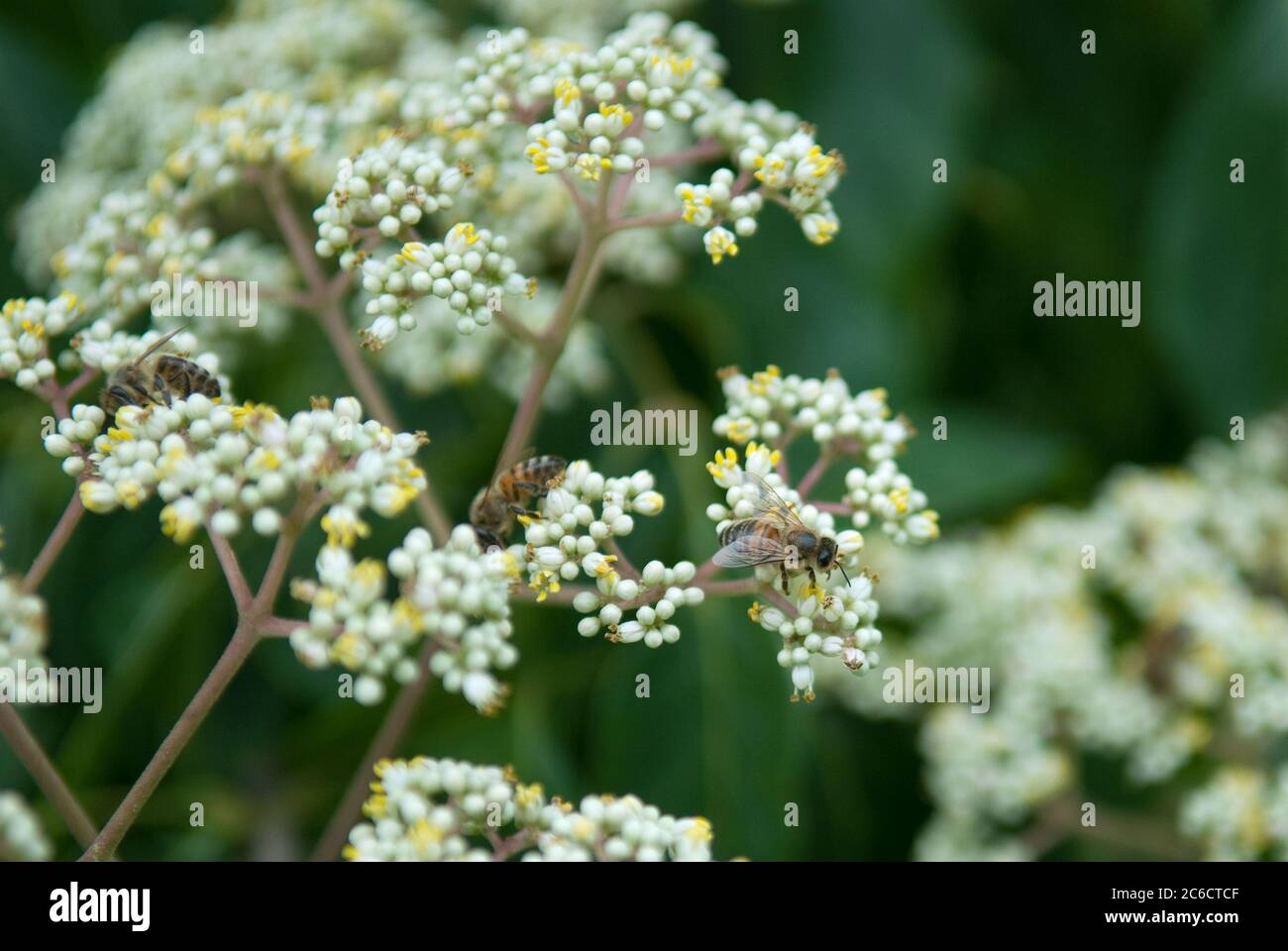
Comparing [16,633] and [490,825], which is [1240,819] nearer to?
[490,825]

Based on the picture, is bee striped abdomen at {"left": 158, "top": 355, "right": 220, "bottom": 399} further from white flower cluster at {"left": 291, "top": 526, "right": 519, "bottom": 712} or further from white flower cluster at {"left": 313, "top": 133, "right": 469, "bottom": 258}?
white flower cluster at {"left": 291, "top": 526, "right": 519, "bottom": 712}

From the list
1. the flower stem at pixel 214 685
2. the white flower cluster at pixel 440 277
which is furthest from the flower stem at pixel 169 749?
the white flower cluster at pixel 440 277

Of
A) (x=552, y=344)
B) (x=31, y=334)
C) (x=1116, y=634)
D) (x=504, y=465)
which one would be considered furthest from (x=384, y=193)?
(x=1116, y=634)

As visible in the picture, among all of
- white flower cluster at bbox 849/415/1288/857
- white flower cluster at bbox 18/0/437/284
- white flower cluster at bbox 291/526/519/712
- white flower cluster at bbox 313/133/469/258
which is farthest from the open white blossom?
white flower cluster at bbox 849/415/1288/857

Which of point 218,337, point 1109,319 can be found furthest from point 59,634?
point 1109,319

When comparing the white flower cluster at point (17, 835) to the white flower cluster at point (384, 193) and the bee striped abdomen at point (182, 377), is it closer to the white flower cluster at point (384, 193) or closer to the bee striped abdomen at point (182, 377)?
the bee striped abdomen at point (182, 377)
